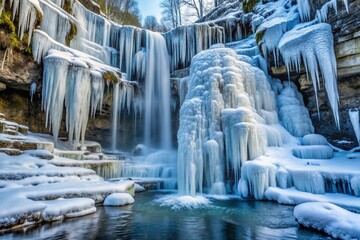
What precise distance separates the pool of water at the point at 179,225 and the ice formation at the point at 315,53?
5.75 metres

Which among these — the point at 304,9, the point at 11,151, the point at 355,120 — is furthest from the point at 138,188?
the point at 304,9

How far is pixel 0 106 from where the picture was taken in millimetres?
10211

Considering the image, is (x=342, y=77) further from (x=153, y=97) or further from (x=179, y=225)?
(x=153, y=97)

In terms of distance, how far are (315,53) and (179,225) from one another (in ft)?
28.6

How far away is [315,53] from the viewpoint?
8898 mm

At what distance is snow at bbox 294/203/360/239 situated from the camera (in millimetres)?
3244

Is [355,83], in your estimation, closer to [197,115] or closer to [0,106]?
[197,115]

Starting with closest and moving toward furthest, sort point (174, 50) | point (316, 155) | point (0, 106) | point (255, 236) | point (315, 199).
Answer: point (255, 236) < point (315, 199) < point (316, 155) < point (0, 106) < point (174, 50)

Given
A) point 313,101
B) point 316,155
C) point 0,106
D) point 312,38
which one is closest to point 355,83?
point 313,101

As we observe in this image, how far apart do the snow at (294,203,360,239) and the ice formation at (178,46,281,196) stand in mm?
3527

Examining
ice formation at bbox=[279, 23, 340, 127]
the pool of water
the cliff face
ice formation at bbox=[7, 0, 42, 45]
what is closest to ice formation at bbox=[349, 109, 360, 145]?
the cliff face

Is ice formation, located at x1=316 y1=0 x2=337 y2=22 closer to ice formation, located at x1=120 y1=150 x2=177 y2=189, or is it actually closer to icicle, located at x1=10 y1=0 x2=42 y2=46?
ice formation, located at x1=120 y1=150 x2=177 y2=189

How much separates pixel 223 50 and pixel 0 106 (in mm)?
10956

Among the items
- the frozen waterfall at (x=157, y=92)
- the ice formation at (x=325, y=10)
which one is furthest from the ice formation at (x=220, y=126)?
the frozen waterfall at (x=157, y=92)
